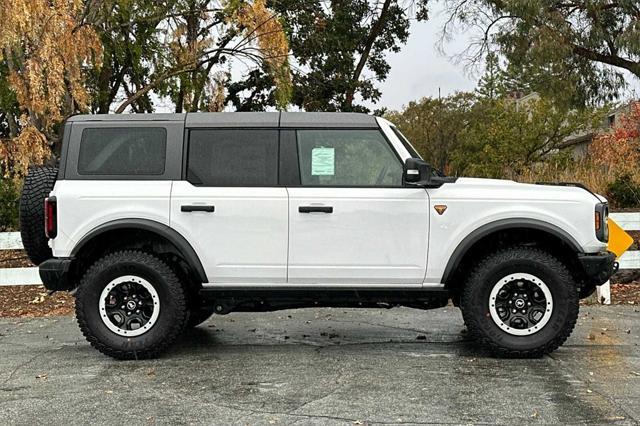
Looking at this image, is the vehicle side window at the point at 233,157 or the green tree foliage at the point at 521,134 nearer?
the vehicle side window at the point at 233,157

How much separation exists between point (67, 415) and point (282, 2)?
16.9 metres

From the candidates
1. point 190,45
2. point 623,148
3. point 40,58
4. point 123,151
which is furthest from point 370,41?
point 123,151

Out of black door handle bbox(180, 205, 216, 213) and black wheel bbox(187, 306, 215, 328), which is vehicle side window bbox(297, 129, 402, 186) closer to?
black door handle bbox(180, 205, 216, 213)

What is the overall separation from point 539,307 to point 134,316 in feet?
10.9

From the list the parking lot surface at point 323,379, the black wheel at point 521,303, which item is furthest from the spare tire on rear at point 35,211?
the black wheel at point 521,303

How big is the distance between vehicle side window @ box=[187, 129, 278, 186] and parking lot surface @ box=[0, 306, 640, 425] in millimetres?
1500

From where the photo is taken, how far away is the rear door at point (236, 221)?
19.2 ft

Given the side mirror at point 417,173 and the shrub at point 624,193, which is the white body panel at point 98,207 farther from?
the shrub at point 624,193

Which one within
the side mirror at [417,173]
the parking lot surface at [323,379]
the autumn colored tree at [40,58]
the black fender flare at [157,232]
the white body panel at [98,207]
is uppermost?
the autumn colored tree at [40,58]

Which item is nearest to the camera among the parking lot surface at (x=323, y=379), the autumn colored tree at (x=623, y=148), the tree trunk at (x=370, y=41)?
the parking lot surface at (x=323, y=379)

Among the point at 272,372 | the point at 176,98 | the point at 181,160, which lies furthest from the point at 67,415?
the point at 176,98

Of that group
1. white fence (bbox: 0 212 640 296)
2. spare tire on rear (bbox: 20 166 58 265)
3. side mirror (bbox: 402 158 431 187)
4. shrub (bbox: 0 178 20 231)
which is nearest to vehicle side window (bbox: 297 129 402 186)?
side mirror (bbox: 402 158 431 187)

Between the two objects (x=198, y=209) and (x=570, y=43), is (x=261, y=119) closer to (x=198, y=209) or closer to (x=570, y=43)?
(x=198, y=209)

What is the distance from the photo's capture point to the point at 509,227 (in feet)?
19.0
